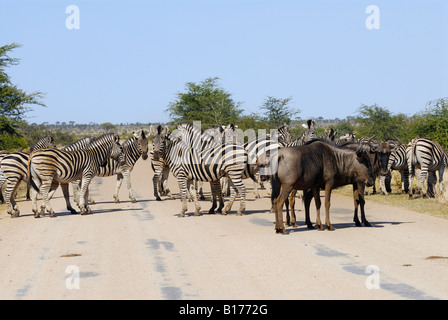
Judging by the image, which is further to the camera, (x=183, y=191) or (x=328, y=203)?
(x=183, y=191)

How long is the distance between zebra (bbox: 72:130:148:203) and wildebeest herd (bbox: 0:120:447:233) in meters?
0.03

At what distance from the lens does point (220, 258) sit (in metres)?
9.82

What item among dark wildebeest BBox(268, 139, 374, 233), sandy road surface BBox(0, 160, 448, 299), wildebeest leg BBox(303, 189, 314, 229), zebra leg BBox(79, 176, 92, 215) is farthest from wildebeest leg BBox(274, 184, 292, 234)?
zebra leg BBox(79, 176, 92, 215)

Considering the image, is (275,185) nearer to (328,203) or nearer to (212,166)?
(328,203)

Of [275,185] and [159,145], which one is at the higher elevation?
[159,145]

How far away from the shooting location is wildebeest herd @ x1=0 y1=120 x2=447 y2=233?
12.6m

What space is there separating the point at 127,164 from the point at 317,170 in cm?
912

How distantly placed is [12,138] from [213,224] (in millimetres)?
23883

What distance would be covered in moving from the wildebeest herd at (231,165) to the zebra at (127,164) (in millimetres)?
33

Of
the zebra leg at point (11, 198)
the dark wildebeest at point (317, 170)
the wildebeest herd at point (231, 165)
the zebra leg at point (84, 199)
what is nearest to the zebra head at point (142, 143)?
the wildebeest herd at point (231, 165)

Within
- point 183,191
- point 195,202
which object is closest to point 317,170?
point 195,202
